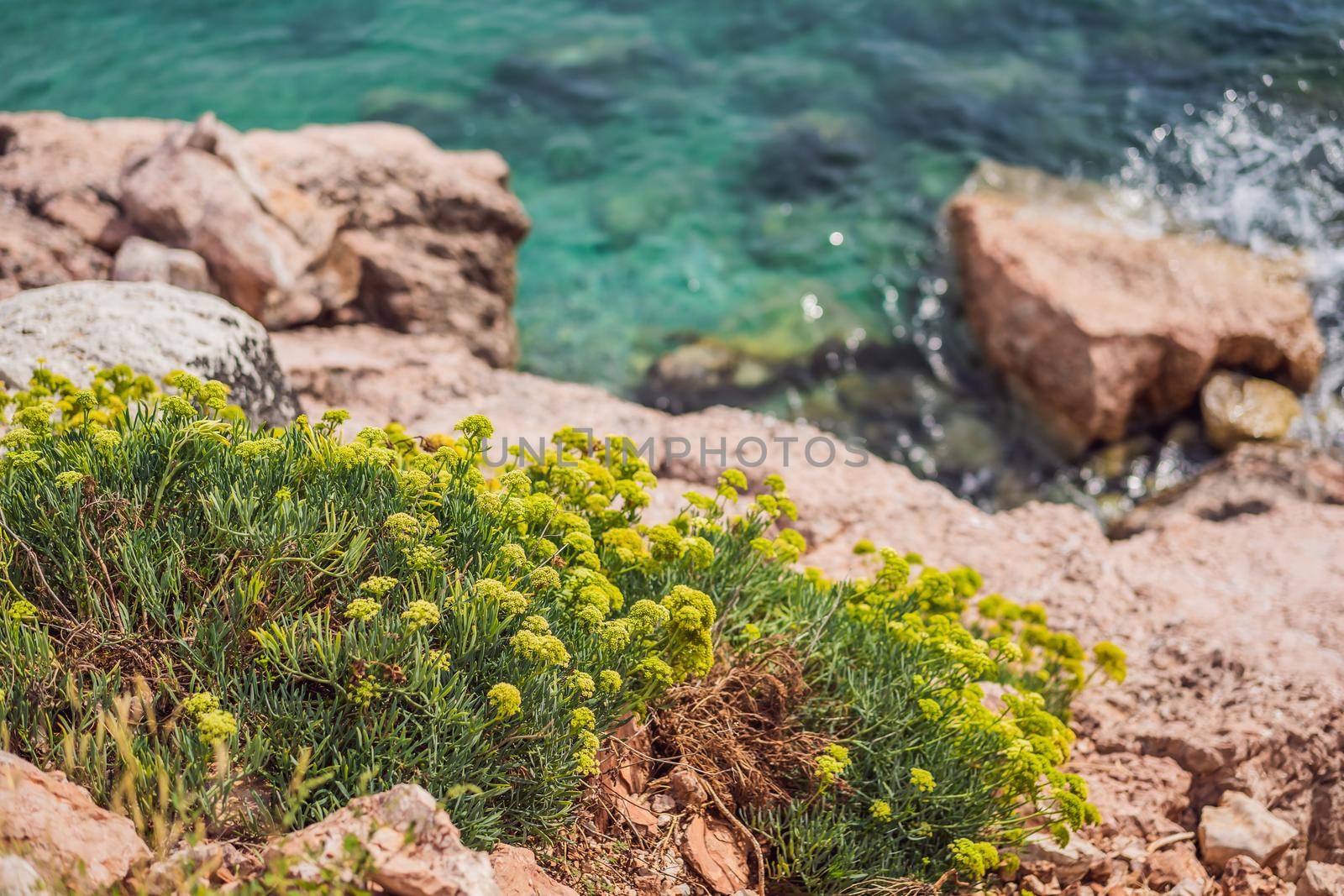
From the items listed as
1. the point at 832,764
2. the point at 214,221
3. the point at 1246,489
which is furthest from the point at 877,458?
the point at 214,221

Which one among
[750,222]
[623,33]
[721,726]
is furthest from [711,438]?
[623,33]

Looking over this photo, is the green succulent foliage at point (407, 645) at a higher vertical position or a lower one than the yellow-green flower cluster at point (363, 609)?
lower

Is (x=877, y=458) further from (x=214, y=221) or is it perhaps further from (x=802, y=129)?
(x=802, y=129)

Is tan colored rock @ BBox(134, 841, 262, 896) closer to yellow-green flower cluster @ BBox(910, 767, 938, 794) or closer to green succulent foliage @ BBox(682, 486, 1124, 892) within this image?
green succulent foliage @ BBox(682, 486, 1124, 892)

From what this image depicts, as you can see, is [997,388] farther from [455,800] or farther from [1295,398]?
[455,800]

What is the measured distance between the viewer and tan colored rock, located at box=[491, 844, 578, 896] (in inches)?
124

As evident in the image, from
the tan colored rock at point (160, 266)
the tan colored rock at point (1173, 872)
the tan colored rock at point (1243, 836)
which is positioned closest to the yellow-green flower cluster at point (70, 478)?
the tan colored rock at point (160, 266)

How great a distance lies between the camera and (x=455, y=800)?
3.19 metres

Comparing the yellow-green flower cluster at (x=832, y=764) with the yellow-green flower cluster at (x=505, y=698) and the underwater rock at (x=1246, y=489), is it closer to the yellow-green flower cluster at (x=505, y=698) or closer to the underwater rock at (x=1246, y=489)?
the yellow-green flower cluster at (x=505, y=698)

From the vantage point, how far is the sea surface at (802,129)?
10062 millimetres

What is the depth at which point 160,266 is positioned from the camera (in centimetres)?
687

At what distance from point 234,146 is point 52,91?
6998 millimetres

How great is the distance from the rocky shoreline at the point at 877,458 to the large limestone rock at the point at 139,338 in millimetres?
19

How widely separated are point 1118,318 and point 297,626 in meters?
8.45
